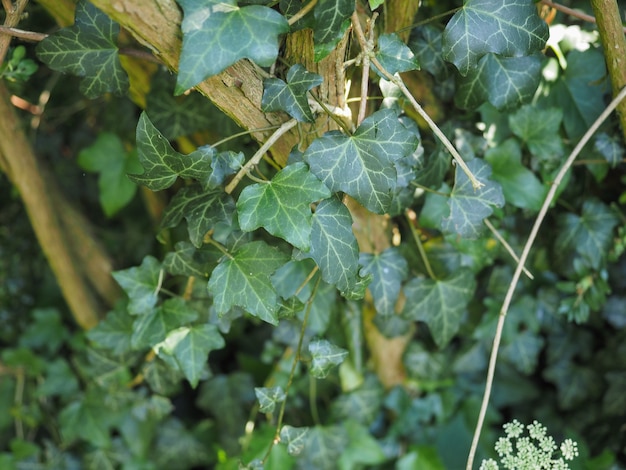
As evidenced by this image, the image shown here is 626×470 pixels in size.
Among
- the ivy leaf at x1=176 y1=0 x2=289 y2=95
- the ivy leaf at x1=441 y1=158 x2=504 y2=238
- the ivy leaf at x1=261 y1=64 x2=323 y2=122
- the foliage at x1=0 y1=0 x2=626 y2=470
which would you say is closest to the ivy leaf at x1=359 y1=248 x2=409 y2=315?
the foliage at x1=0 y1=0 x2=626 y2=470

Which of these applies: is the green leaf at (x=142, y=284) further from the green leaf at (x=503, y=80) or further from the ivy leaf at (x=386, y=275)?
the green leaf at (x=503, y=80)

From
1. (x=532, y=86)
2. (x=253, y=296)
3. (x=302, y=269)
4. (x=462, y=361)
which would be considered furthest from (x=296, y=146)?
(x=462, y=361)

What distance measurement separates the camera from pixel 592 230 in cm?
114

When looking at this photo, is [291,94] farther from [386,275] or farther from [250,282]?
[386,275]

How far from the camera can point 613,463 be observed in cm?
123

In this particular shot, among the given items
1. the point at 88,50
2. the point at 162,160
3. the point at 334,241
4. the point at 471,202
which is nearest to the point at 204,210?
the point at 162,160

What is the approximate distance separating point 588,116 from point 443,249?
1.17ft

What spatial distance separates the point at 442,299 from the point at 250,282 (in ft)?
1.39

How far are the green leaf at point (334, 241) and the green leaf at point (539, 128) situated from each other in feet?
1.45

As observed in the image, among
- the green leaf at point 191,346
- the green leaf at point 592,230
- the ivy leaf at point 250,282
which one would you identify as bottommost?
the green leaf at point 191,346

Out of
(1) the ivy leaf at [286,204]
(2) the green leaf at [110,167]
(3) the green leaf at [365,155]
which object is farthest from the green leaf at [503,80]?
(2) the green leaf at [110,167]

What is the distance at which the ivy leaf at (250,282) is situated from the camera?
825 mm

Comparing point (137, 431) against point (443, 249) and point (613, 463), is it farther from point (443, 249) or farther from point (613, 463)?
point (613, 463)

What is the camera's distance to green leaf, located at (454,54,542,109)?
3.12 feet
